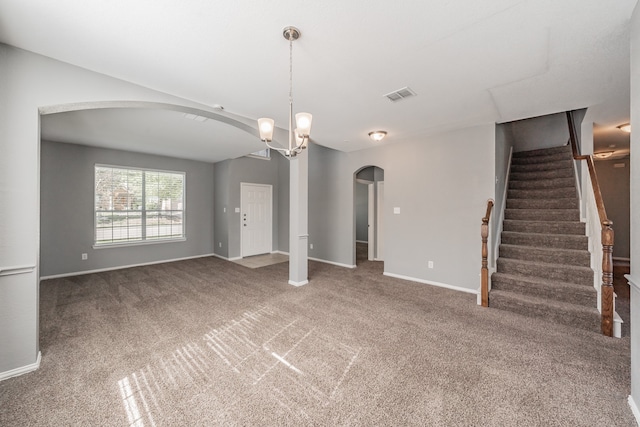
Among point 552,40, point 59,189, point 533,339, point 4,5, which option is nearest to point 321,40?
point 552,40

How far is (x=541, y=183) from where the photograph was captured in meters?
4.52

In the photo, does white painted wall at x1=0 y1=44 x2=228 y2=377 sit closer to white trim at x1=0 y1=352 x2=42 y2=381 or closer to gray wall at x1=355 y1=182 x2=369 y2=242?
white trim at x1=0 y1=352 x2=42 y2=381

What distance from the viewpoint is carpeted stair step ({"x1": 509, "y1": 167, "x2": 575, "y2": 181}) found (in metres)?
4.51

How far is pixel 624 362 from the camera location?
2145 millimetres

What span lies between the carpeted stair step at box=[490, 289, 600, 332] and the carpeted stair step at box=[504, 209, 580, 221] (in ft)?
5.06

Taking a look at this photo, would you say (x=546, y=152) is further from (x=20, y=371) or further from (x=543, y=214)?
(x=20, y=371)

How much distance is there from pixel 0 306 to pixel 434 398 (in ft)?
11.0

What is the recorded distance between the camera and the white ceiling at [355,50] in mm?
1655

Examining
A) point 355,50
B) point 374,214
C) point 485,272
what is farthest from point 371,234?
point 355,50

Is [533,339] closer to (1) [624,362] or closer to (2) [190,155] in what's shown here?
(1) [624,362]

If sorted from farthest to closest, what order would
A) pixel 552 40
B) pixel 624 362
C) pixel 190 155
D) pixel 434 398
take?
pixel 190 155 < pixel 624 362 < pixel 552 40 < pixel 434 398

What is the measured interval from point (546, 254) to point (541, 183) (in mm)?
1705

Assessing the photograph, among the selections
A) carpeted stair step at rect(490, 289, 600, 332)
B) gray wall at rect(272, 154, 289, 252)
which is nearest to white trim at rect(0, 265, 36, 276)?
carpeted stair step at rect(490, 289, 600, 332)

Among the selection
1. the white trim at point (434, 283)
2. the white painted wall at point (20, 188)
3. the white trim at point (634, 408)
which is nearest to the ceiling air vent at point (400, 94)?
the white trim at point (434, 283)
